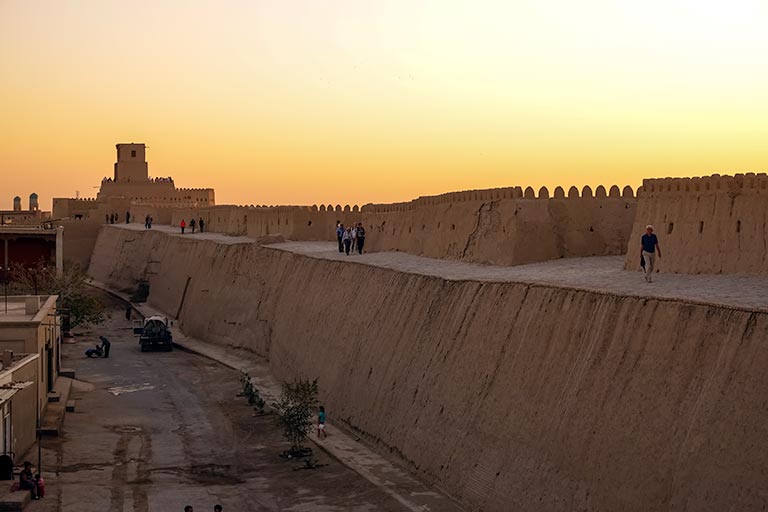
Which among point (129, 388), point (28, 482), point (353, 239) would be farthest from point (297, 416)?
point (353, 239)

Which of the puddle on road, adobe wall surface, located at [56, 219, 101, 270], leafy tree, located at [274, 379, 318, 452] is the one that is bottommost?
→ the puddle on road

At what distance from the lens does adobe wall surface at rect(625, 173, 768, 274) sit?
48.3 feet

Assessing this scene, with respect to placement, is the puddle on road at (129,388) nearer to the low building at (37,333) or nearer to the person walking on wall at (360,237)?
the low building at (37,333)

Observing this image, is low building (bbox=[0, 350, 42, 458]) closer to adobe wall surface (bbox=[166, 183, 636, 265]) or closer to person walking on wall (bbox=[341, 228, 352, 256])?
adobe wall surface (bbox=[166, 183, 636, 265])

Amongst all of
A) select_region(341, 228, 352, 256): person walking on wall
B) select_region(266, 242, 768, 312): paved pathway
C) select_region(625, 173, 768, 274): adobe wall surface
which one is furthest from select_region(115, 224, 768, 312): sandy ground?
select_region(341, 228, 352, 256): person walking on wall

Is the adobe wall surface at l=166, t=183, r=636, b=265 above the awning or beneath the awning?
above

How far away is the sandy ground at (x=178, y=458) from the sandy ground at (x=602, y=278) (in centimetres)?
381

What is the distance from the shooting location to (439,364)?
17625mm

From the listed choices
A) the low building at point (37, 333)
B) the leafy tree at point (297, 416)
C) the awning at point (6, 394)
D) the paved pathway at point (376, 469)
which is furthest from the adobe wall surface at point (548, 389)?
the awning at point (6, 394)

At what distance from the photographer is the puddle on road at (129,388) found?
83.9ft

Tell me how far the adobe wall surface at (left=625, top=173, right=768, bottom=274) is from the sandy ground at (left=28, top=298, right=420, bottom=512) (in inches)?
203

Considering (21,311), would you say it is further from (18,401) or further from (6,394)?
(6,394)

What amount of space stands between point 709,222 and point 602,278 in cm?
168

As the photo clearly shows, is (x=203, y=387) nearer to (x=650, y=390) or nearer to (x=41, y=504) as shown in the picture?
(x=41, y=504)
